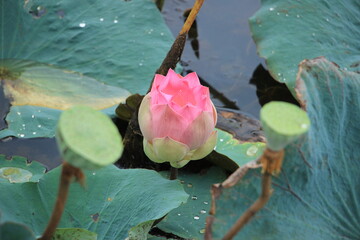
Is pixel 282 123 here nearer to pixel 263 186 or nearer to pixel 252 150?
pixel 263 186

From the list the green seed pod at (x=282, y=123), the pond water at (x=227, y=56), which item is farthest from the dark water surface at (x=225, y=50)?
the green seed pod at (x=282, y=123)

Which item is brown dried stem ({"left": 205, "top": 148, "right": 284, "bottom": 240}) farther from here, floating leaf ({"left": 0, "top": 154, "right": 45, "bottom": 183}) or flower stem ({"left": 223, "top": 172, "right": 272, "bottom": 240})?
floating leaf ({"left": 0, "top": 154, "right": 45, "bottom": 183})

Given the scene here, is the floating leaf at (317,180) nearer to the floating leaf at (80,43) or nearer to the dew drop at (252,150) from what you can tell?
the dew drop at (252,150)

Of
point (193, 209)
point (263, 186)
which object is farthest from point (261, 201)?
point (193, 209)

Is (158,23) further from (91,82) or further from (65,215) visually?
(65,215)

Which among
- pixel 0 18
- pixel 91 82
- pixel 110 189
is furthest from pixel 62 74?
pixel 110 189

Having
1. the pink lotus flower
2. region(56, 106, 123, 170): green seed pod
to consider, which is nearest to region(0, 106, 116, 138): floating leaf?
the pink lotus flower
